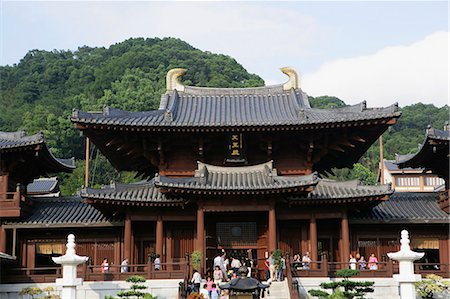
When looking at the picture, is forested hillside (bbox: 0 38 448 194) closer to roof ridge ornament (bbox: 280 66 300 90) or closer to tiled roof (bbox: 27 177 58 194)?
tiled roof (bbox: 27 177 58 194)

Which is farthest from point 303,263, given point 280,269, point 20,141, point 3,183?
point 3,183

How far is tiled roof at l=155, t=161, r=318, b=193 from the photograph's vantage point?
27016 millimetres

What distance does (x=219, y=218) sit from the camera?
99.5ft

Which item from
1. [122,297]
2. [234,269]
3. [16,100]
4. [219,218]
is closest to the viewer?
[122,297]

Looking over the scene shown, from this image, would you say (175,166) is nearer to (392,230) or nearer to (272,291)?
(272,291)

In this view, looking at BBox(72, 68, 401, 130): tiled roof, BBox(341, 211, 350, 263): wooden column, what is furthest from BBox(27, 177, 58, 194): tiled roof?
BBox(341, 211, 350, 263): wooden column

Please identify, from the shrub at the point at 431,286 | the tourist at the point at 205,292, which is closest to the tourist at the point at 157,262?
the tourist at the point at 205,292

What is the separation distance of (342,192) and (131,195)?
9.89 m

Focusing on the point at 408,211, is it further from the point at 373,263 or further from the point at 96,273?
the point at 96,273

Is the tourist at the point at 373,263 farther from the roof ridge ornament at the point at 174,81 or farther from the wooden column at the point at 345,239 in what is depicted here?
the roof ridge ornament at the point at 174,81

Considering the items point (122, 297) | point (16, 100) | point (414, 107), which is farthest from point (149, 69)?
point (122, 297)

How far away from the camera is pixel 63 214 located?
3209 centimetres

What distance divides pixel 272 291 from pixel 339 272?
112 inches

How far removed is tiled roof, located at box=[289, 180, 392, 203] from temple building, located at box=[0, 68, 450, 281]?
0.16 feet
